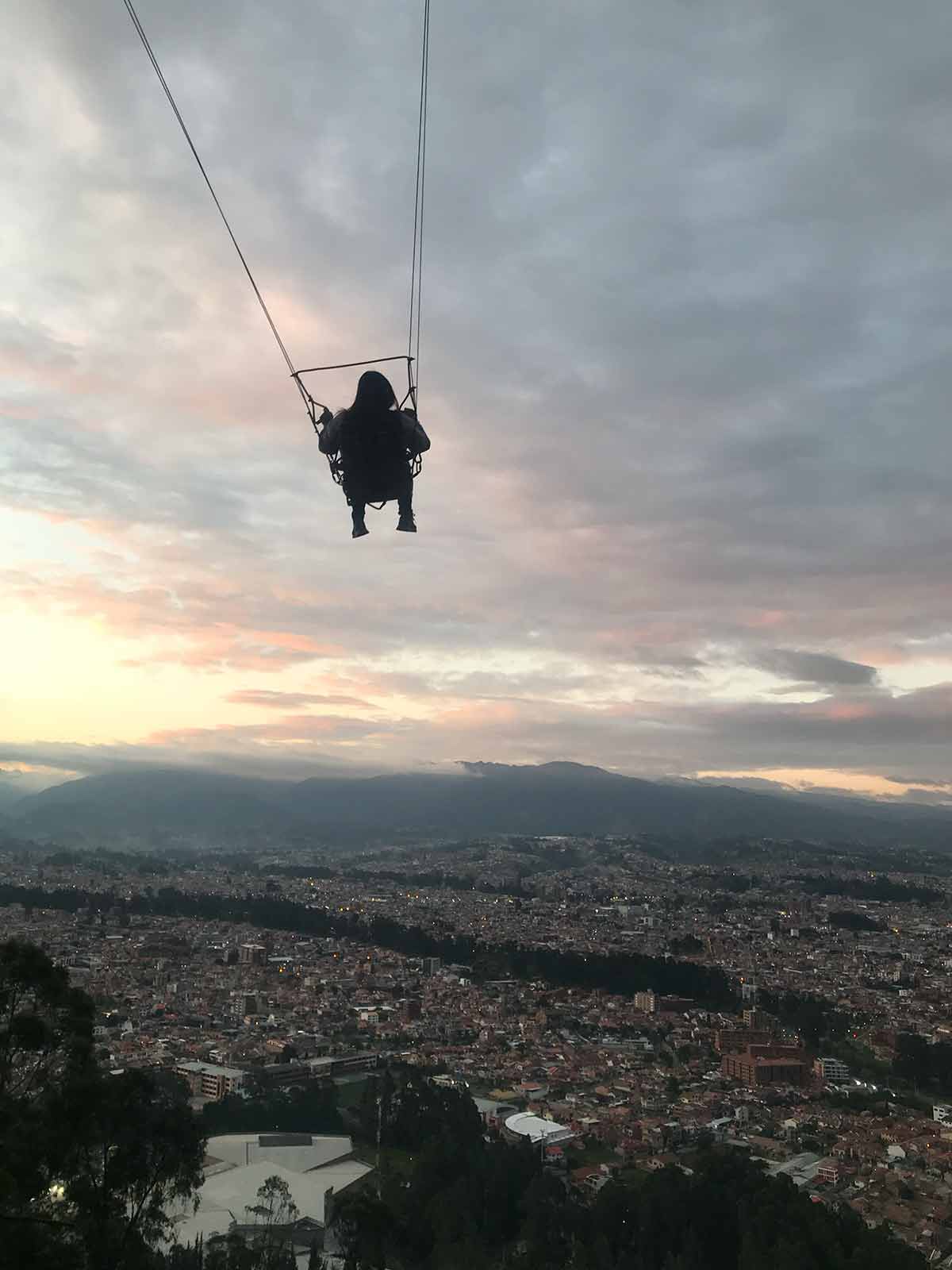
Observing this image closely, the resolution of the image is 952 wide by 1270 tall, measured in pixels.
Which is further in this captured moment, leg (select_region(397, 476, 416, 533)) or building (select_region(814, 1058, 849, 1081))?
building (select_region(814, 1058, 849, 1081))

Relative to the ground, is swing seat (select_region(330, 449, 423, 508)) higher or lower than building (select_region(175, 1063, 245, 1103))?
higher

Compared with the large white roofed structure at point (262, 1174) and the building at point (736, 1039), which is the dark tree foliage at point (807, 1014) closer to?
the building at point (736, 1039)

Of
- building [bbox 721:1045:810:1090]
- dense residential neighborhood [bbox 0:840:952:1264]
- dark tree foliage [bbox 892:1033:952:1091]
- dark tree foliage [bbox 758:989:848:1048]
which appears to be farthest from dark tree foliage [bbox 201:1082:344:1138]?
dark tree foliage [bbox 758:989:848:1048]

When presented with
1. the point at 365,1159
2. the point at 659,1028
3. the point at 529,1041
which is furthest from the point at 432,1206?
the point at 659,1028

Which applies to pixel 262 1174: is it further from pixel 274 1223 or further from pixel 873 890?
pixel 873 890

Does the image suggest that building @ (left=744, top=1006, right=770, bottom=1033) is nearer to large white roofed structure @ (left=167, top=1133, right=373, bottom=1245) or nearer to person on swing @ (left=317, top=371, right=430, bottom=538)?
large white roofed structure @ (left=167, top=1133, right=373, bottom=1245)

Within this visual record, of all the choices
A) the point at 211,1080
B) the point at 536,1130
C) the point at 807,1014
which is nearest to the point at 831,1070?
the point at 807,1014
